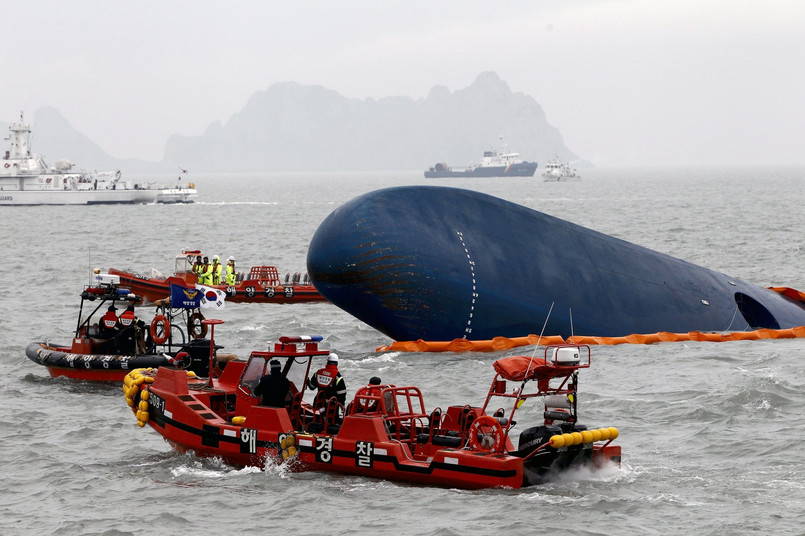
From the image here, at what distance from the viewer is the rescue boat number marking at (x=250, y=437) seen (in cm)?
1761

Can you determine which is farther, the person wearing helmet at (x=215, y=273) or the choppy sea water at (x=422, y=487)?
the person wearing helmet at (x=215, y=273)

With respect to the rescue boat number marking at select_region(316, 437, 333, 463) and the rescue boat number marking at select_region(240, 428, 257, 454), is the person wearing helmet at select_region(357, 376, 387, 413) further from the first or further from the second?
the rescue boat number marking at select_region(240, 428, 257, 454)

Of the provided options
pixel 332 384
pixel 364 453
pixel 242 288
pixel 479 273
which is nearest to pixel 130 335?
pixel 479 273

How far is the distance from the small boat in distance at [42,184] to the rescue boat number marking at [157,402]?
100.0m

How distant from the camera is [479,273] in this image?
91.0 feet

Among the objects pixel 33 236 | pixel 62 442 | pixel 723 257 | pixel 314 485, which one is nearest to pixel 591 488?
pixel 314 485

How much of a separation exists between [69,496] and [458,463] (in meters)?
6.03

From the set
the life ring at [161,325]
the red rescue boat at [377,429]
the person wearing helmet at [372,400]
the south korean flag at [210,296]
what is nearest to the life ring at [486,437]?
the red rescue boat at [377,429]

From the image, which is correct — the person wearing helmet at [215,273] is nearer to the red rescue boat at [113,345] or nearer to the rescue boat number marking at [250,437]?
the red rescue boat at [113,345]

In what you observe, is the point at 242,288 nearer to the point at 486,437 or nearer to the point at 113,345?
the point at 113,345

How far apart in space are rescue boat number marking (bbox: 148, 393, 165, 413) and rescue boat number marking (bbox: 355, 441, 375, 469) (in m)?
Answer: 4.24

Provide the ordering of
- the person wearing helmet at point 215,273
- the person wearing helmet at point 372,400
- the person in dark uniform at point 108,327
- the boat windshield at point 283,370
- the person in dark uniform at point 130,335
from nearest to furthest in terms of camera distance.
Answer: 1. the person wearing helmet at point 372,400
2. the boat windshield at point 283,370
3. the person in dark uniform at point 130,335
4. the person in dark uniform at point 108,327
5. the person wearing helmet at point 215,273

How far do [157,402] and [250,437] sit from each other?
2517mm

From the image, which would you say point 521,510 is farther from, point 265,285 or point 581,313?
point 265,285
